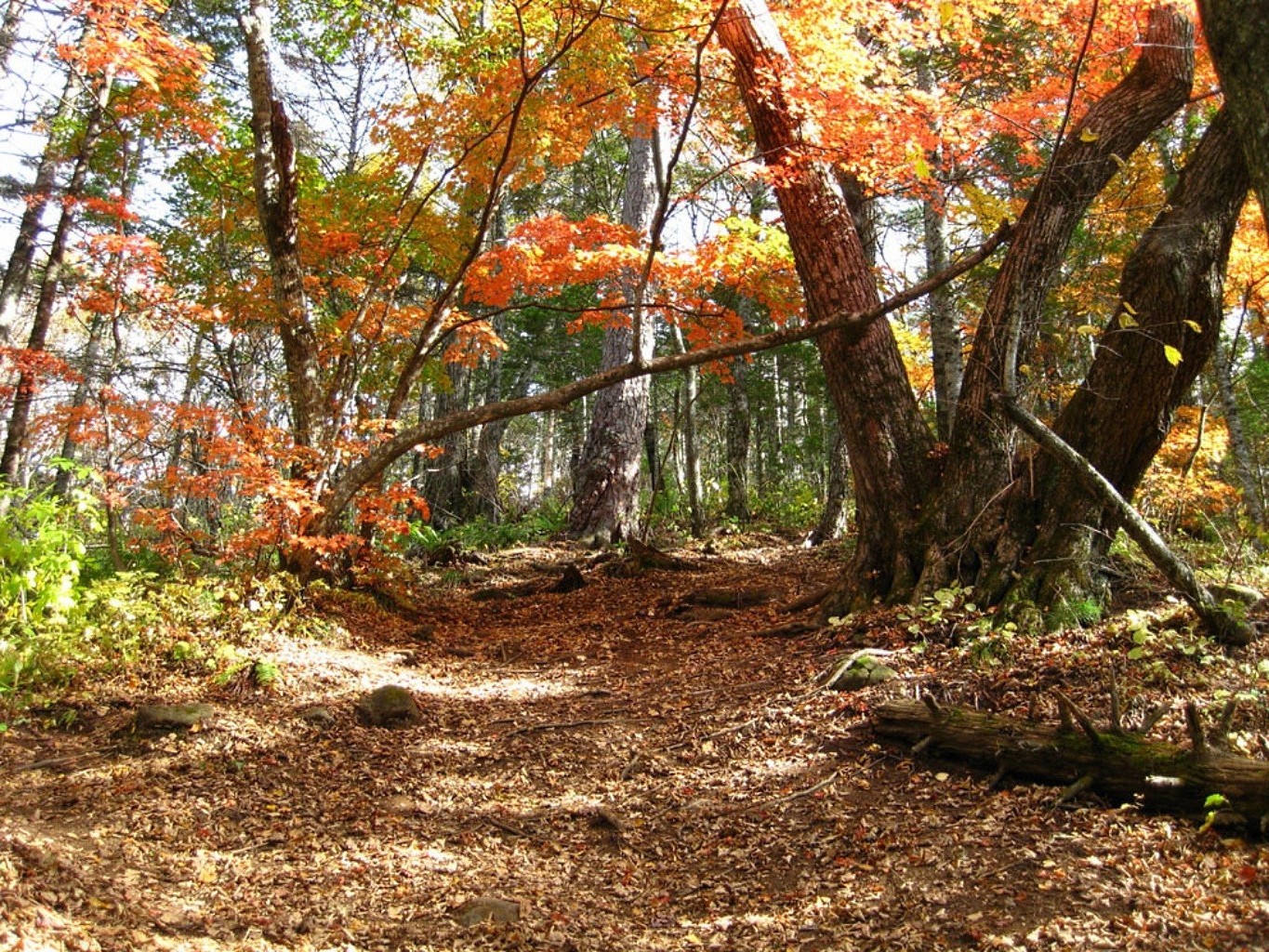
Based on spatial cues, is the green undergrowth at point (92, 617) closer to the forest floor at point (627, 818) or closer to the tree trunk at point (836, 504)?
the forest floor at point (627, 818)

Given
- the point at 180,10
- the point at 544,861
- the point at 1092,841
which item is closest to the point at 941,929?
the point at 1092,841

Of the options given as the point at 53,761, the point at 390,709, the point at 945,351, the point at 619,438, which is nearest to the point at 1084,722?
the point at 390,709

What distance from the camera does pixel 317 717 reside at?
16.4 ft

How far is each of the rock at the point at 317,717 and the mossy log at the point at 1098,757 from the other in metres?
3.32

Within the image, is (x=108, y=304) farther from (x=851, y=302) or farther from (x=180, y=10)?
(x=180, y=10)

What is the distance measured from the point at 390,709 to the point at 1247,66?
510 centimetres

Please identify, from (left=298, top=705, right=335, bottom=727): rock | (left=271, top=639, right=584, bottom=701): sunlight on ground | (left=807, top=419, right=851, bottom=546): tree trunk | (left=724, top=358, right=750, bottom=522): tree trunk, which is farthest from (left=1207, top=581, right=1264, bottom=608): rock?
(left=724, top=358, right=750, bottom=522): tree trunk

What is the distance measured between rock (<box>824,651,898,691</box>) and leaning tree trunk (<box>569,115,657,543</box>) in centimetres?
695

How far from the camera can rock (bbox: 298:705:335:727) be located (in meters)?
4.96

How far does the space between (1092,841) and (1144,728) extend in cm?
61

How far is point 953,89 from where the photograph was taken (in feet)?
33.6

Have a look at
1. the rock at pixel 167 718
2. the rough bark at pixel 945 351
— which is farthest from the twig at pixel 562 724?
the rough bark at pixel 945 351

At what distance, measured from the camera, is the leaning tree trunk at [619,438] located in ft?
38.6

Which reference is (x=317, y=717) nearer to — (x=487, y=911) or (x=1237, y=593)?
(x=487, y=911)
